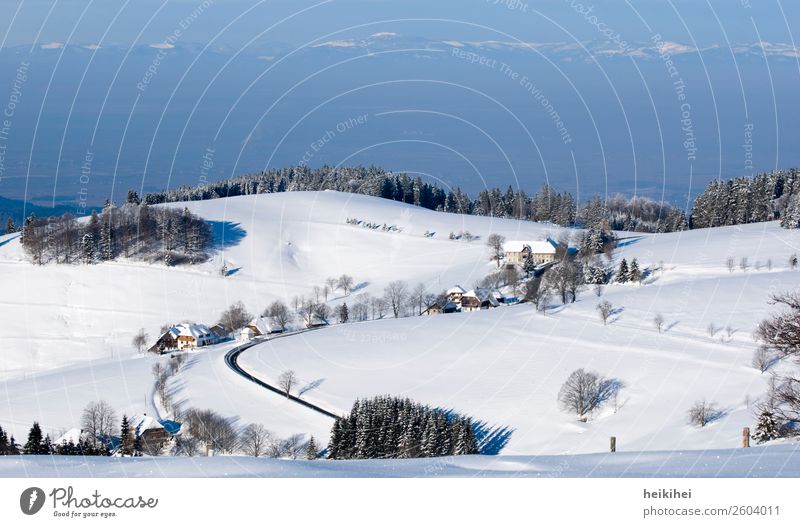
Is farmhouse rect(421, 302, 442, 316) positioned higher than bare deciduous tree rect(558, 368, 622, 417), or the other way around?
farmhouse rect(421, 302, 442, 316)

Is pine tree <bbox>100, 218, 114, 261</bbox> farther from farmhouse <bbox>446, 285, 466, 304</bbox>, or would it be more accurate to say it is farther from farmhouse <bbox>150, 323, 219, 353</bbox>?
farmhouse <bbox>446, 285, 466, 304</bbox>

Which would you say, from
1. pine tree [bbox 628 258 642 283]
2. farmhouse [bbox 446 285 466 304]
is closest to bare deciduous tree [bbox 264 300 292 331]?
farmhouse [bbox 446 285 466 304]

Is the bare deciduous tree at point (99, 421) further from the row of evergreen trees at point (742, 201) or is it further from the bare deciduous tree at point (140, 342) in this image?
the row of evergreen trees at point (742, 201)

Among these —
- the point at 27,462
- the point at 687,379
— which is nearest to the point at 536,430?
the point at 687,379

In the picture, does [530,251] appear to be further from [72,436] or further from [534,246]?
[72,436]

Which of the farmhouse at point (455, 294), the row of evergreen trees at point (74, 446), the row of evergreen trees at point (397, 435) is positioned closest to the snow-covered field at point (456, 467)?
the row of evergreen trees at point (74, 446)
